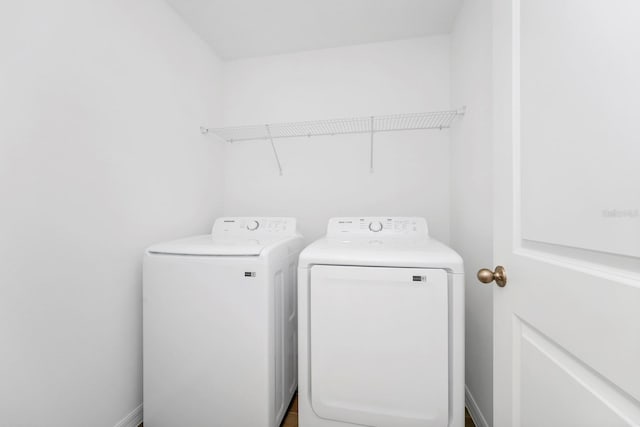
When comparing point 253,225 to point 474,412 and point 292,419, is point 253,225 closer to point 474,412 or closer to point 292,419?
point 292,419

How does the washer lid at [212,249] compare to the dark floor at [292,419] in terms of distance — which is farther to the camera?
the dark floor at [292,419]

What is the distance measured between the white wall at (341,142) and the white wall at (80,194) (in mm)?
624

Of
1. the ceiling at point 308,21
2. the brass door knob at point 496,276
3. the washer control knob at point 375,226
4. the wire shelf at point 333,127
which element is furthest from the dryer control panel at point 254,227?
the ceiling at point 308,21

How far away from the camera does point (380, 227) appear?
1663 mm

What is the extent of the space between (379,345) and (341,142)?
1.47 m

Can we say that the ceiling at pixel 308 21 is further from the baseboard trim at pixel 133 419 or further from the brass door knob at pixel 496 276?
the baseboard trim at pixel 133 419

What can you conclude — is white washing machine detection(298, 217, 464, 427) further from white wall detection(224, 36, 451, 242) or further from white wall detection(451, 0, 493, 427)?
white wall detection(224, 36, 451, 242)

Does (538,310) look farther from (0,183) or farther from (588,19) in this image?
(0,183)

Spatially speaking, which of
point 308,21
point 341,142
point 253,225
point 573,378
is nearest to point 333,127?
point 341,142

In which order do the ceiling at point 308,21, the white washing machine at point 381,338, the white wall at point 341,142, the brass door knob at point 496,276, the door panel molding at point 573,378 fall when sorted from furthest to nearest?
1. the white wall at point 341,142
2. the ceiling at point 308,21
3. the white washing machine at point 381,338
4. the brass door knob at point 496,276
5. the door panel molding at point 573,378

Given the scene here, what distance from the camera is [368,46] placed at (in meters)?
1.98

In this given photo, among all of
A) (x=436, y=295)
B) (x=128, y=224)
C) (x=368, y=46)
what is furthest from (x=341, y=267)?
(x=368, y=46)

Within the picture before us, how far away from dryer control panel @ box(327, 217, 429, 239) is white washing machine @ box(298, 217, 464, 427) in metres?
0.41

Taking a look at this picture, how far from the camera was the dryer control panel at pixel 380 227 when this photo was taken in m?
1.64
